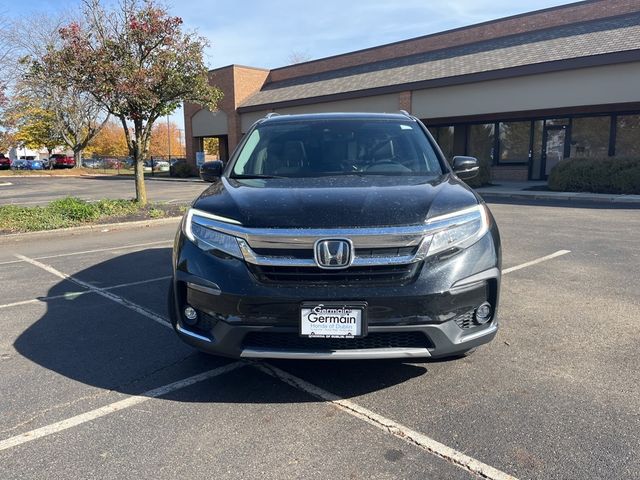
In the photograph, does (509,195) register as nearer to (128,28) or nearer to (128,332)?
(128,28)

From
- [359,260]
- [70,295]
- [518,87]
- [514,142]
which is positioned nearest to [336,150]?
[359,260]

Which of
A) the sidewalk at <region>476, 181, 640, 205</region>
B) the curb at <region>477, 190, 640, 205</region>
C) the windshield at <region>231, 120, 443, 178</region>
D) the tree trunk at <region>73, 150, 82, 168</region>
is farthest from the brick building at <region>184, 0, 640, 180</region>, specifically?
the tree trunk at <region>73, 150, 82, 168</region>

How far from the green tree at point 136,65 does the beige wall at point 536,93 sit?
12.3m

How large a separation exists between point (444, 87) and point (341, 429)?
21099 mm

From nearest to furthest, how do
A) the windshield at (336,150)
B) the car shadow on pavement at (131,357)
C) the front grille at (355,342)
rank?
the front grille at (355,342) → the car shadow on pavement at (131,357) → the windshield at (336,150)

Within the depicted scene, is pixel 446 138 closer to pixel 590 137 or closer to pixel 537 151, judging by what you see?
pixel 537 151

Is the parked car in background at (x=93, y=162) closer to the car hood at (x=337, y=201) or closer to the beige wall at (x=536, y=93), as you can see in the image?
the beige wall at (x=536, y=93)

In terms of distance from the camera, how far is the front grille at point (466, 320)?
9.44 ft

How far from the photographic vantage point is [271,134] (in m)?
4.46

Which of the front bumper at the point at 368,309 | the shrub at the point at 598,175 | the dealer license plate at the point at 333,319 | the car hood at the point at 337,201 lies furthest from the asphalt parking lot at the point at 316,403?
the shrub at the point at 598,175

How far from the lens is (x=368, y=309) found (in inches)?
107

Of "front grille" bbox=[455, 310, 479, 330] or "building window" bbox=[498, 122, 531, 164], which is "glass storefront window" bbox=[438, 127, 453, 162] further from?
"front grille" bbox=[455, 310, 479, 330]

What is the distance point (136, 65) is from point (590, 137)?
1761 cm

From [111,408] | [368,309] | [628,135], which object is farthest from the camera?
[628,135]
